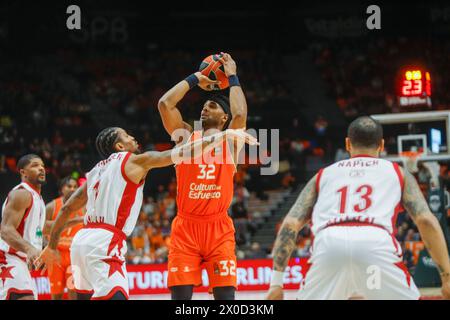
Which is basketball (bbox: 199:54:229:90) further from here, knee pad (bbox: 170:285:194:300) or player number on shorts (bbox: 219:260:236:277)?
knee pad (bbox: 170:285:194:300)

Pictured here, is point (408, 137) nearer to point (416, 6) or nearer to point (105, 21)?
point (416, 6)

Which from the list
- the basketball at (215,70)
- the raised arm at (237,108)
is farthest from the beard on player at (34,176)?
the raised arm at (237,108)

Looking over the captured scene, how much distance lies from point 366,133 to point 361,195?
429 mm

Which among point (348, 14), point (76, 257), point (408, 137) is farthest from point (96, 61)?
point (76, 257)

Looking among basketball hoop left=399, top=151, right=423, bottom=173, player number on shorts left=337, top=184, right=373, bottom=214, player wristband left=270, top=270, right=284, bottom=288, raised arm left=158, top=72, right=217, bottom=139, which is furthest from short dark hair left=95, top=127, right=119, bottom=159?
basketball hoop left=399, top=151, right=423, bottom=173

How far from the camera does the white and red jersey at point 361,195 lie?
4.46 metres

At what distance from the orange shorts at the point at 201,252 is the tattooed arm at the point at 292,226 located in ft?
5.40

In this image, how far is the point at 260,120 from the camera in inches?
843

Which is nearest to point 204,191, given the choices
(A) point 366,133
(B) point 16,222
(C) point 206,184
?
(C) point 206,184

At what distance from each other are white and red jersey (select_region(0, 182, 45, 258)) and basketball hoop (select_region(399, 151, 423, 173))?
7265 mm

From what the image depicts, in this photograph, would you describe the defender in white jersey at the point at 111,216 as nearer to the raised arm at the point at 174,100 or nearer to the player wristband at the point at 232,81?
the raised arm at the point at 174,100
